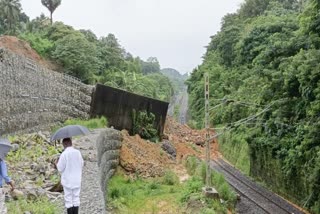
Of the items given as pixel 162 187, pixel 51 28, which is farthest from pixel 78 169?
pixel 51 28

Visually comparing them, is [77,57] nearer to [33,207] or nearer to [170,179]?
[170,179]

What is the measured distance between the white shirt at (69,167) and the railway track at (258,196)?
16.0 m

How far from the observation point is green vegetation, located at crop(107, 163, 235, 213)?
1891 centimetres

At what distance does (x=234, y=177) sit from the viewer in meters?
32.2

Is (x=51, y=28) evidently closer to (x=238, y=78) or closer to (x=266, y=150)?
(x=238, y=78)

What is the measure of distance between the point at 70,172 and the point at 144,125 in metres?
24.9

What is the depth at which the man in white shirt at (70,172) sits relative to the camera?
7926 millimetres

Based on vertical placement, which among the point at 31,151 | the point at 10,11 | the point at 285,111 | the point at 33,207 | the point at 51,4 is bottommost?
the point at 33,207

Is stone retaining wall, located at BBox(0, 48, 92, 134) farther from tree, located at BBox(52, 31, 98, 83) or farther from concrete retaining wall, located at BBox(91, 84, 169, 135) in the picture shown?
tree, located at BBox(52, 31, 98, 83)

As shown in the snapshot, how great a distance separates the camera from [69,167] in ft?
26.1

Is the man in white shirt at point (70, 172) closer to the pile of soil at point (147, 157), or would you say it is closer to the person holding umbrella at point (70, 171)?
the person holding umbrella at point (70, 171)

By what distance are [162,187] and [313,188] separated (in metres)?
7.12

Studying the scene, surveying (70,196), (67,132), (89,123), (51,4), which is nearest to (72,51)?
(89,123)

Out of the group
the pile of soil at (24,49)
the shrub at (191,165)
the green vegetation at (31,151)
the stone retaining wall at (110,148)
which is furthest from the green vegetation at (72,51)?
the green vegetation at (31,151)
